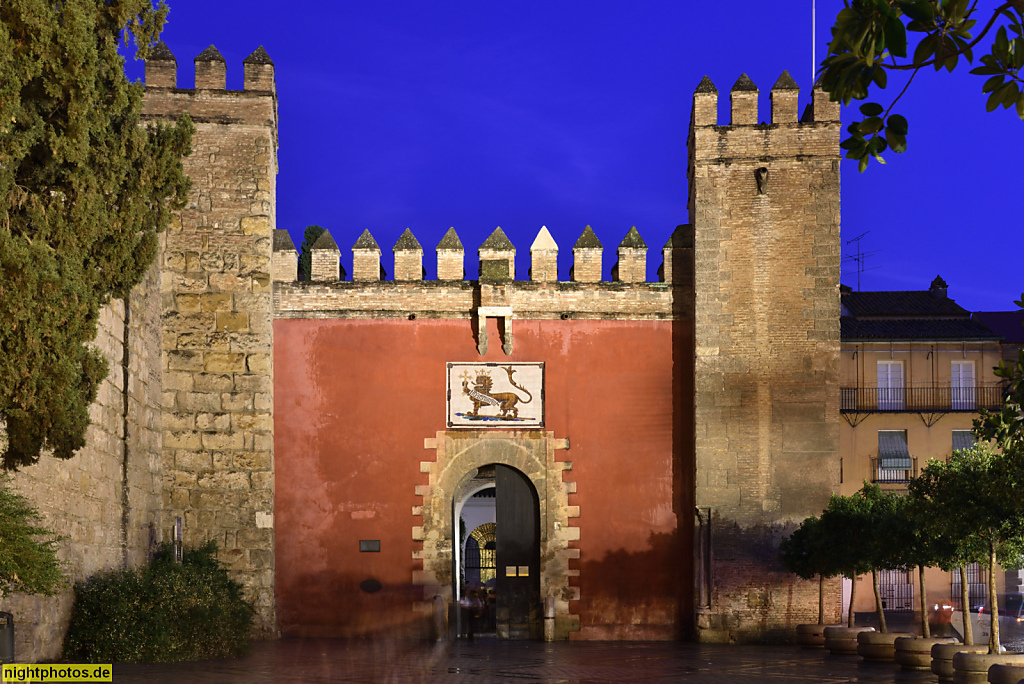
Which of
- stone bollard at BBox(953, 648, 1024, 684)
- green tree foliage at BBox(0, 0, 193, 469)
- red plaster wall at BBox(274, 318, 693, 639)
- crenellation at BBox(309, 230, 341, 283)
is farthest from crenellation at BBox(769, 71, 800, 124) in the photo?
green tree foliage at BBox(0, 0, 193, 469)

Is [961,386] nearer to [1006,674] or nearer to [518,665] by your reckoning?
[518,665]

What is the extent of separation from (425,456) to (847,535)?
19.1 ft

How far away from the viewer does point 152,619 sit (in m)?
11.2

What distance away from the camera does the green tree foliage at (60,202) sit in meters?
7.39

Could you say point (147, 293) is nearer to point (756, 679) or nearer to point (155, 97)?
point (155, 97)

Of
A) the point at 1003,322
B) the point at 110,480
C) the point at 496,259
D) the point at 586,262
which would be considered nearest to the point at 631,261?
the point at 586,262

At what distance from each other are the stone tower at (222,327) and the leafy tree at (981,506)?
343 inches

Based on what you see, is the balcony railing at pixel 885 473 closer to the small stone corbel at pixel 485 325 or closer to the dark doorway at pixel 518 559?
the dark doorway at pixel 518 559

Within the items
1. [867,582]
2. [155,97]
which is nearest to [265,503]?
[155,97]

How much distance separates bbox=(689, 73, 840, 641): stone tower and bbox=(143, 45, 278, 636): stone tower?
6.11 meters

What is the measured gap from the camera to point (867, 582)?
26547mm

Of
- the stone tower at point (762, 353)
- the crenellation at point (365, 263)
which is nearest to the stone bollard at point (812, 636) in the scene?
the stone tower at point (762, 353)

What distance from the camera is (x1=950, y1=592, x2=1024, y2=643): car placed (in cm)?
1880

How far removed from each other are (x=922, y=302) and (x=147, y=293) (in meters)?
20.9
